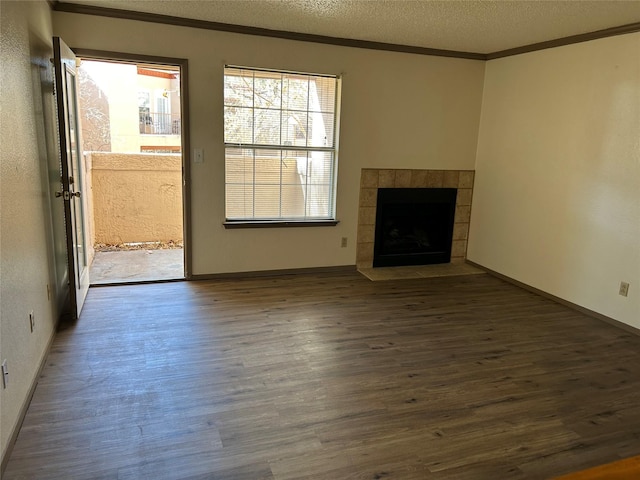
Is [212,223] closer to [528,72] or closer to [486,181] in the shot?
[486,181]

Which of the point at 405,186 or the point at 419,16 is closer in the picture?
the point at 419,16

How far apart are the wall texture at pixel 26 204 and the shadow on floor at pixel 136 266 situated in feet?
3.49

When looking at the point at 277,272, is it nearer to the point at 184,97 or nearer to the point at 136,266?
the point at 136,266

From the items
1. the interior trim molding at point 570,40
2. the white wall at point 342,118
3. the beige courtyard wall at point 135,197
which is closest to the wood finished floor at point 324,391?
the white wall at point 342,118

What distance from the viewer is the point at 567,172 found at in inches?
160

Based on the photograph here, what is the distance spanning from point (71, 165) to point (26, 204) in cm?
92

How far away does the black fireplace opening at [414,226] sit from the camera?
502cm

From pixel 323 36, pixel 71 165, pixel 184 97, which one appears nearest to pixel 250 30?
pixel 323 36

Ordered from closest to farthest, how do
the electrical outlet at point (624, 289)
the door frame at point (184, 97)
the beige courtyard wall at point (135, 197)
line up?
the electrical outlet at point (624, 289)
the door frame at point (184, 97)
the beige courtyard wall at point (135, 197)

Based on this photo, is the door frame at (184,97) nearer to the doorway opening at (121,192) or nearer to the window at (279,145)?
the window at (279,145)

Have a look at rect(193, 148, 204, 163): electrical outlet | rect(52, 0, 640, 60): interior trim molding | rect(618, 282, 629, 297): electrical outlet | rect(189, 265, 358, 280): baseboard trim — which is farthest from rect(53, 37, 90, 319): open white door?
rect(618, 282, 629, 297): electrical outlet

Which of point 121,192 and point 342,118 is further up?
point 342,118

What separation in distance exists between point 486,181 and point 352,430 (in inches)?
145

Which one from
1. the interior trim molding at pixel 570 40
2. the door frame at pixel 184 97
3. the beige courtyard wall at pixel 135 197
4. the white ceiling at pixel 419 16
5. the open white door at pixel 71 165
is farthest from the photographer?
the beige courtyard wall at pixel 135 197
